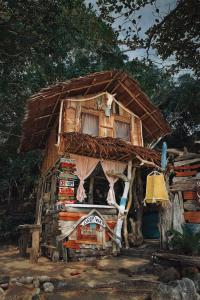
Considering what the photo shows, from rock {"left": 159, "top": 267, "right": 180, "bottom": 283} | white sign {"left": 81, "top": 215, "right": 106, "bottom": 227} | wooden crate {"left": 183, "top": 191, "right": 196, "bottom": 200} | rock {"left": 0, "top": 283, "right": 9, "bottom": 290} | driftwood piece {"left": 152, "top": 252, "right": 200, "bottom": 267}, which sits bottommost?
rock {"left": 0, "top": 283, "right": 9, "bottom": 290}

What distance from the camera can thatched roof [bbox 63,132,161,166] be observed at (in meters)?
11.4

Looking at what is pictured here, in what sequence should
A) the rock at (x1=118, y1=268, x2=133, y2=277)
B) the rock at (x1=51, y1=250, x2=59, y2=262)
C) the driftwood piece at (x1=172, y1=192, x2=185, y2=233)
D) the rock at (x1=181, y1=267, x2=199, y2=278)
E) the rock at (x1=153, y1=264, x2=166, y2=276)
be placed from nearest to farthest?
1. the rock at (x1=181, y1=267, x2=199, y2=278)
2. the rock at (x1=153, y1=264, x2=166, y2=276)
3. the rock at (x1=118, y1=268, x2=133, y2=277)
4. the driftwood piece at (x1=172, y1=192, x2=185, y2=233)
5. the rock at (x1=51, y1=250, x2=59, y2=262)

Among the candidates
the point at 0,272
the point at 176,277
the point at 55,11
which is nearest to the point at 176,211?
the point at 176,277

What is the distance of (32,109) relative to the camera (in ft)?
38.9

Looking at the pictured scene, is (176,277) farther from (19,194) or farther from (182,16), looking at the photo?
(19,194)

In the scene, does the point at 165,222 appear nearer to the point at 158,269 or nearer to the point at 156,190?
the point at 156,190

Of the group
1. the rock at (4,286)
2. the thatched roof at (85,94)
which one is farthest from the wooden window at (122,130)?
the rock at (4,286)

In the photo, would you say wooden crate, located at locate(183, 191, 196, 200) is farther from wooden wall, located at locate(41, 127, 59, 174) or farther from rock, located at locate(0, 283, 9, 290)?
rock, located at locate(0, 283, 9, 290)

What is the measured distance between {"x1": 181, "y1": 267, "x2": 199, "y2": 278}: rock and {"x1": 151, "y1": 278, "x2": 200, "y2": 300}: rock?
1623 mm

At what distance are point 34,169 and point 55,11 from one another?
38.6ft

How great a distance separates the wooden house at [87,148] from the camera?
11227mm

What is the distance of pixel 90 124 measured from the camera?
13352 mm

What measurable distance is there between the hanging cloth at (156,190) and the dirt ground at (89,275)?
2133 millimetres

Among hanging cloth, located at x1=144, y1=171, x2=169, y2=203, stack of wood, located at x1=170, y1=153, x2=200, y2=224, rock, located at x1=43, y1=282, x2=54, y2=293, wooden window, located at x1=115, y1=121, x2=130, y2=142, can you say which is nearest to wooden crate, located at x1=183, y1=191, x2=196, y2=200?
stack of wood, located at x1=170, y1=153, x2=200, y2=224
